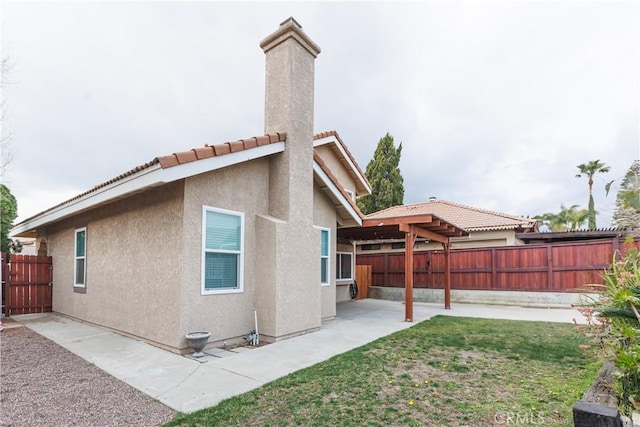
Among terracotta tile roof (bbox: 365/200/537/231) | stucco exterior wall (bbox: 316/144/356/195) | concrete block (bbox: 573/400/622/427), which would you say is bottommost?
concrete block (bbox: 573/400/622/427)

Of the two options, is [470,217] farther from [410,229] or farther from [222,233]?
[222,233]

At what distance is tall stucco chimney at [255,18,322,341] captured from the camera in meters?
7.74

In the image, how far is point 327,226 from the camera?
10633 millimetres

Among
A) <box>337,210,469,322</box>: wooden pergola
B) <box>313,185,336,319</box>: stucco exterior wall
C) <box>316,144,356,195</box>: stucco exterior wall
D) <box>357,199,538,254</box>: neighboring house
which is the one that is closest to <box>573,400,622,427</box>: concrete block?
<box>337,210,469,322</box>: wooden pergola

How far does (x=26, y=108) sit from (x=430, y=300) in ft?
57.5

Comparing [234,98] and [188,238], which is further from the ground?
[234,98]

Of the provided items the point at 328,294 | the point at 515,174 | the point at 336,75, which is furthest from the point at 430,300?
the point at 515,174

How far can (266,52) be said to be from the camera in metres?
8.77

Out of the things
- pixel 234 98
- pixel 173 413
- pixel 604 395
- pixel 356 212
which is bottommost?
pixel 173 413

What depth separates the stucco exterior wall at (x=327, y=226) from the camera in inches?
400

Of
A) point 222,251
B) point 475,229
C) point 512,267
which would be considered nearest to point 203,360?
point 222,251

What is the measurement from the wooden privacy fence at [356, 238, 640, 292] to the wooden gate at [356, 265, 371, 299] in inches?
24.1

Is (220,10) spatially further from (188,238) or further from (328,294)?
(328,294)

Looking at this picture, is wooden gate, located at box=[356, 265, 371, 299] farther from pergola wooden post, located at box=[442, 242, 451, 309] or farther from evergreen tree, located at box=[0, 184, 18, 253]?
evergreen tree, located at box=[0, 184, 18, 253]
